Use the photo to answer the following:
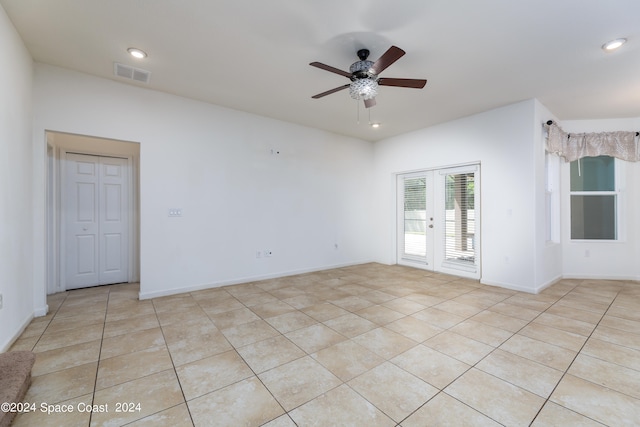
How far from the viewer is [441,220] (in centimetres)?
522

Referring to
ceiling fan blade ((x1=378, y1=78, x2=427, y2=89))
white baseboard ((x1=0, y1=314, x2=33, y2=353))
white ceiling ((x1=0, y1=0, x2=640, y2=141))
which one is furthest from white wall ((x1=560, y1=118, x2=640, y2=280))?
white baseboard ((x1=0, y1=314, x2=33, y2=353))

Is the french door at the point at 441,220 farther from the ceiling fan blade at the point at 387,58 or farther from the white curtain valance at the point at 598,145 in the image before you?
the ceiling fan blade at the point at 387,58

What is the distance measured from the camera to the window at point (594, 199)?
15.9ft

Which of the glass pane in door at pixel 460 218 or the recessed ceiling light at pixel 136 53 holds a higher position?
the recessed ceiling light at pixel 136 53

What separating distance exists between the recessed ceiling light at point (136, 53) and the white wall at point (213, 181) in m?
0.86

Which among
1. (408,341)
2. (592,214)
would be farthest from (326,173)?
(592,214)

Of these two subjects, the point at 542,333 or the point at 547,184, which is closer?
the point at 542,333

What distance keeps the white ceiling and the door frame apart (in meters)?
1.31

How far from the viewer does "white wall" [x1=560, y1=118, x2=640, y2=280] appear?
468 cm

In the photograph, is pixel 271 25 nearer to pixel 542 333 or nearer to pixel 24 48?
pixel 24 48

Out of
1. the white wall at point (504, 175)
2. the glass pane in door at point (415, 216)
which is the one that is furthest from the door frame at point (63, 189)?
the white wall at point (504, 175)

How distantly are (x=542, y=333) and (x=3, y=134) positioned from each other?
5146 millimetres

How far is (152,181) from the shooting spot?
3.74 metres

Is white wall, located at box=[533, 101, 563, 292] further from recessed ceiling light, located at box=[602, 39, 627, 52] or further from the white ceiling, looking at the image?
recessed ceiling light, located at box=[602, 39, 627, 52]
